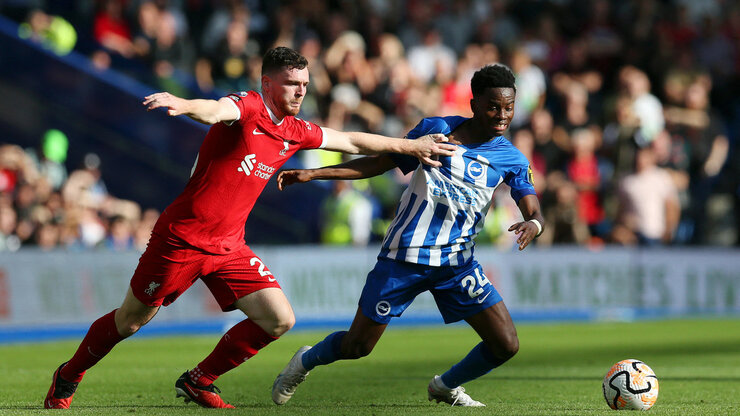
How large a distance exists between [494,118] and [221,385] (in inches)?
144

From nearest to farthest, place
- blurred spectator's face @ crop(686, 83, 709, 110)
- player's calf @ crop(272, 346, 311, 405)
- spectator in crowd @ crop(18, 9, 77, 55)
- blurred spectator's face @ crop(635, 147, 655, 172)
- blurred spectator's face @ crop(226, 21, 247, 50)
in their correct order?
player's calf @ crop(272, 346, 311, 405)
spectator in crowd @ crop(18, 9, 77, 55)
blurred spectator's face @ crop(635, 147, 655, 172)
blurred spectator's face @ crop(226, 21, 247, 50)
blurred spectator's face @ crop(686, 83, 709, 110)

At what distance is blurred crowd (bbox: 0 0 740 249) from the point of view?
17969 millimetres

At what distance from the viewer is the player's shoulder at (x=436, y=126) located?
787 centimetres

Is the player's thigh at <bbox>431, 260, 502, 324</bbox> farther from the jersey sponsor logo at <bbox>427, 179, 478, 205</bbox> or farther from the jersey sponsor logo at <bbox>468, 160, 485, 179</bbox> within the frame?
the jersey sponsor logo at <bbox>468, 160, 485, 179</bbox>

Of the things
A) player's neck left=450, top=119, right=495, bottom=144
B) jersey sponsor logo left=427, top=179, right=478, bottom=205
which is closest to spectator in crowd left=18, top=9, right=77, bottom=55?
player's neck left=450, top=119, right=495, bottom=144

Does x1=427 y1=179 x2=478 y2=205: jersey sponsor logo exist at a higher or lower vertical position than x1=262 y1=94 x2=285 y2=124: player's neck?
lower

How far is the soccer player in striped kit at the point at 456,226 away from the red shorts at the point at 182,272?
2.18 feet

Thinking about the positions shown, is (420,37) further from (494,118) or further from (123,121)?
(494,118)

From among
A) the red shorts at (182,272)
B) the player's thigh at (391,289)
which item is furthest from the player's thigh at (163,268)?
the player's thigh at (391,289)

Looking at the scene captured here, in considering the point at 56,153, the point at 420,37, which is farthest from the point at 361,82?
the point at 56,153

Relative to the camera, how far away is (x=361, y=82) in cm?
1936

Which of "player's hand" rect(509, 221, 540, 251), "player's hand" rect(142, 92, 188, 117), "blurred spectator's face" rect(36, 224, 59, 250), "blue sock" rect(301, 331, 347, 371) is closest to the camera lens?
"player's hand" rect(142, 92, 188, 117)

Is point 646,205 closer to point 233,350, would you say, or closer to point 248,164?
point 233,350

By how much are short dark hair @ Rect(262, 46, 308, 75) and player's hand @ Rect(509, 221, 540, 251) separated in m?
1.76
